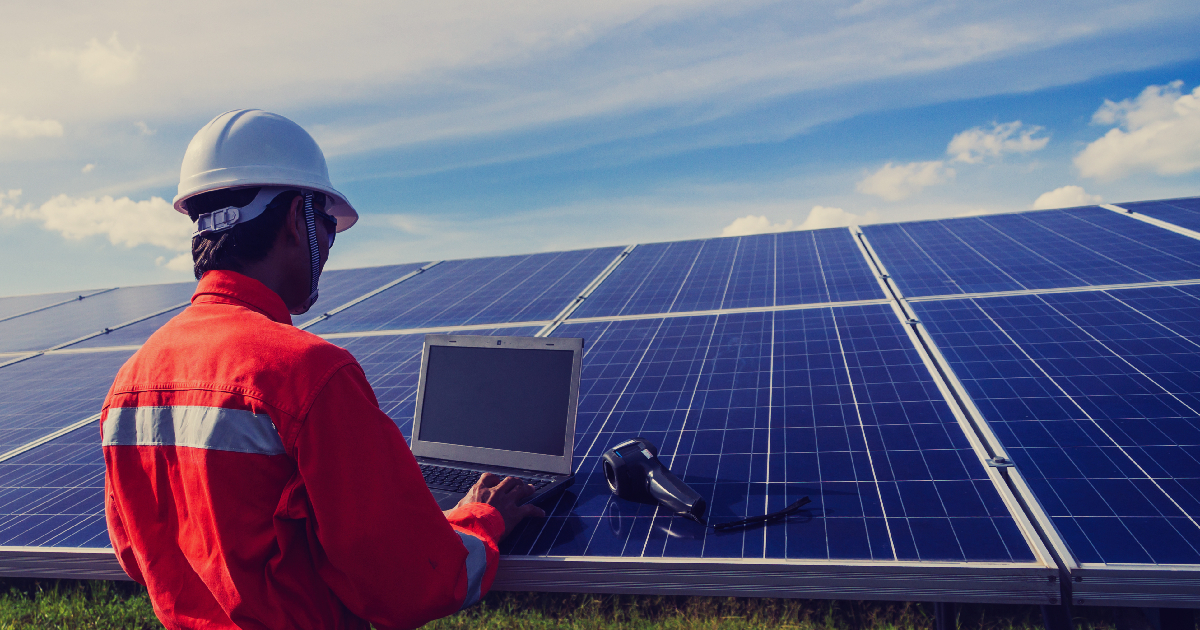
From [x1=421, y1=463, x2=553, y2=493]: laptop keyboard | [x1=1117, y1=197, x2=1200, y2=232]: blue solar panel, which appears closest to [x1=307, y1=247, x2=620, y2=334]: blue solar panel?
[x1=421, y1=463, x2=553, y2=493]: laptop keyboard

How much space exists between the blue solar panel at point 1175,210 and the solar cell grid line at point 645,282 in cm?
425

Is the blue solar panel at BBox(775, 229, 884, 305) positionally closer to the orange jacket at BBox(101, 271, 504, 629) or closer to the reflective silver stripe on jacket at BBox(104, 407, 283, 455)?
the orange jacket at BBox(101, 271, 504, 629)

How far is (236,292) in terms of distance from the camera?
166cm

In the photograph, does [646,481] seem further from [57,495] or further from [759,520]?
[57,495]

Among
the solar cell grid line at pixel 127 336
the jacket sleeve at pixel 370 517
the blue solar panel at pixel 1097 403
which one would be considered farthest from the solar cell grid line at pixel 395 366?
the solar cell grid line at pixel 127 336

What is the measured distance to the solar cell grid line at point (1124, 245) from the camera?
441 cm

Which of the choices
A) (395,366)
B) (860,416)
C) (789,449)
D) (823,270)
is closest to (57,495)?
(395,366)

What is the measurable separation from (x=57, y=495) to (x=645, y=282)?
4.28 m

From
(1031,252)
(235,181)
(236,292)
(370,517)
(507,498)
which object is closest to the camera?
(370,517)

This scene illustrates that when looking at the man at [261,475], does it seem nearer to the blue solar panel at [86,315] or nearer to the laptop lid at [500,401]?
the laptop lid at [500,401]

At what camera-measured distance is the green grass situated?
3.83m

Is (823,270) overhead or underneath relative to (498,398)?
overhead

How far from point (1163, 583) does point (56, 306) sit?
13057 mm

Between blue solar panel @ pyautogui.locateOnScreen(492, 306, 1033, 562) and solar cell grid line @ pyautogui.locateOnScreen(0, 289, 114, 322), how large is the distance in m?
10.8
